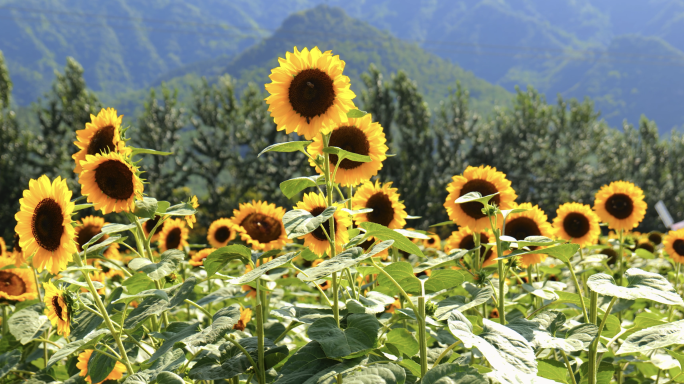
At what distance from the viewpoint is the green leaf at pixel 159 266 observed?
1.41 metres

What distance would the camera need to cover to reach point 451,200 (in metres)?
2.04

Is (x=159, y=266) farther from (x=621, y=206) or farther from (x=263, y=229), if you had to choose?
(x=621, y=206)

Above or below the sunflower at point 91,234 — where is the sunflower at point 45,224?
below

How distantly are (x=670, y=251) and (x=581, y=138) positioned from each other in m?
20.0

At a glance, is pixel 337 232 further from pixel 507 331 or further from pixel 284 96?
pixel 507 331

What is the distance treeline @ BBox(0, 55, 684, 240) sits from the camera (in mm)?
17859

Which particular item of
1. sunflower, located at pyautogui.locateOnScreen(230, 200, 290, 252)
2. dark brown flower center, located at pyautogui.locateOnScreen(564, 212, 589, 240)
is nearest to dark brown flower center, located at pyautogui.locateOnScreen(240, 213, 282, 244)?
sunflower, located at pyautogui.locateOnScreen(230, 200, 290, 252)

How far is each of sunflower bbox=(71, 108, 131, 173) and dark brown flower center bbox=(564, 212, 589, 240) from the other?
2283 millimetres

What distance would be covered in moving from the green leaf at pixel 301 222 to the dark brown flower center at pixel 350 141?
628 mm

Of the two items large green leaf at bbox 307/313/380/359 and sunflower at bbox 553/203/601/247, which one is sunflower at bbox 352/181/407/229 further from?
sunflower at bbox 553/203/601/247

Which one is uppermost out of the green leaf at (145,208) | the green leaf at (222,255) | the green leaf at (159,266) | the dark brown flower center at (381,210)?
the dark brown flower center at (381,210)

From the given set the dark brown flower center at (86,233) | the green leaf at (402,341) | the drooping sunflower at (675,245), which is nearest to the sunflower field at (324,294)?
the green leaf at (402,341)

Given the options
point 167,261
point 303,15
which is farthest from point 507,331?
point 303,15

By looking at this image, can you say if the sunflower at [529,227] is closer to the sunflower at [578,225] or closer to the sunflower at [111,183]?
the sunflower at [578,225]
